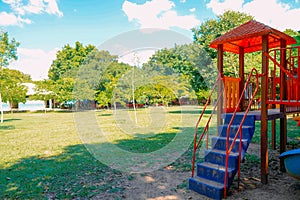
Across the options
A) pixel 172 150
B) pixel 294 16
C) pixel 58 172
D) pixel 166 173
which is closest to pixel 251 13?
pixel 294 16

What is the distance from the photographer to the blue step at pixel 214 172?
11.7 feet

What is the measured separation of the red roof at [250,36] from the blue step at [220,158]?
2473 mm

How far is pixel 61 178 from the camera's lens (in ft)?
15.1

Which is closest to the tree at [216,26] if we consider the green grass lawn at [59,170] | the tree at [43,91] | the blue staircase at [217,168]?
the green grass lawn at [59,170]

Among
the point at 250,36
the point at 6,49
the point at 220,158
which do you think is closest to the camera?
the point at 220,158

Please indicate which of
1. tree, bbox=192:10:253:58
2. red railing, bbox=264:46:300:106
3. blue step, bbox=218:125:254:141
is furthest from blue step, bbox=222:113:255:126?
tree, bbox=192:10:253:58

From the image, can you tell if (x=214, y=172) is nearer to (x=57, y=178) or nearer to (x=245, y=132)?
(x=245, y=132)

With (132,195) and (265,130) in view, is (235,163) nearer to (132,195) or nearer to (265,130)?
(265,130)

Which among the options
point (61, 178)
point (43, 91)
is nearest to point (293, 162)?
point (61, 178)

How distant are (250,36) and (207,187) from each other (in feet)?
10.3

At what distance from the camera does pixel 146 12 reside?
665cm

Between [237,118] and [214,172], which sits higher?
[237,118]

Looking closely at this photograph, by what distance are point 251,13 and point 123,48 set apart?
17308 mm

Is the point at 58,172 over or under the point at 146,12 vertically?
under
